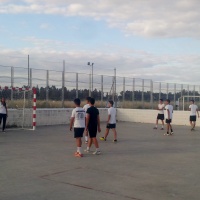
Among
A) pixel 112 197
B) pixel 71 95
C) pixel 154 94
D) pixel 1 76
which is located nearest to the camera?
pixel 112 197

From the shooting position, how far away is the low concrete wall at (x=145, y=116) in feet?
81.8

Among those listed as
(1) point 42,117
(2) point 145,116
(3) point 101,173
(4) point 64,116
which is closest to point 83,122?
(3) point 101,173

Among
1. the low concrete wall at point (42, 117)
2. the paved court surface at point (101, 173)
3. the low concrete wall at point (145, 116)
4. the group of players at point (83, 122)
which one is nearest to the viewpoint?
the paved court surface at point (101, 173)

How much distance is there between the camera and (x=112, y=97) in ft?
96.0

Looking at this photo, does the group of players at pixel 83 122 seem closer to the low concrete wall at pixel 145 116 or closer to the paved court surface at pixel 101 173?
the paved court surface at pixel 101 173

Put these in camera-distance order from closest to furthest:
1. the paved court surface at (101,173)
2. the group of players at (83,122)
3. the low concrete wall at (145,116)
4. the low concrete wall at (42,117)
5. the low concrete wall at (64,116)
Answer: the paved court surface at (101,173), the group of players at (83,122), the low concrete wall at (42,117), the low concrete wall at (64,116), the low concrete wall at (145,116)

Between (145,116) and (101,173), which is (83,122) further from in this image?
(145,116)

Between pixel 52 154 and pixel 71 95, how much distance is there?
14712mm

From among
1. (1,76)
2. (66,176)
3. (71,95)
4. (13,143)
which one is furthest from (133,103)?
(66,176)

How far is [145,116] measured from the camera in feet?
87.9

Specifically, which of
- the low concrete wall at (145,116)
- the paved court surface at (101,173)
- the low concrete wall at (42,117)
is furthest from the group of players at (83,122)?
the low concrete wall at (145,116)

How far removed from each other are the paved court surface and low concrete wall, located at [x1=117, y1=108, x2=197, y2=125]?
39.8ft

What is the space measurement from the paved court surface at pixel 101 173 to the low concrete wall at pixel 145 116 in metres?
12.1

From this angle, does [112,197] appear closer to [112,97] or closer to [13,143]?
[13,143]
